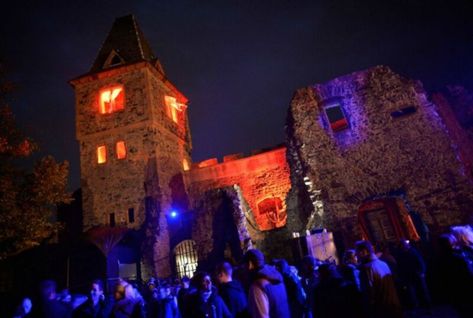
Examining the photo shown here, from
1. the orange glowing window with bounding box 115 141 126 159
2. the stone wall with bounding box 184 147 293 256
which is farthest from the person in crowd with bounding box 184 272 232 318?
the orange glowing window with bounding box 115 141 126 159

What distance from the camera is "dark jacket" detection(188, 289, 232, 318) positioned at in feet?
12.8

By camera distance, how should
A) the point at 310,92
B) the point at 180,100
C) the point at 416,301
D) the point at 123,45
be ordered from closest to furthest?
the point at 416,301 < the point at 310,92 < the point at 123,45 < the point at 180,100

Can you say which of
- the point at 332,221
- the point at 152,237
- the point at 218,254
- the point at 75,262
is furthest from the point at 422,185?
the point at 75,262

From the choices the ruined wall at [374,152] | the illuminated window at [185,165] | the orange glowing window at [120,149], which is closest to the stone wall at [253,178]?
the illuminated window at [185,165]

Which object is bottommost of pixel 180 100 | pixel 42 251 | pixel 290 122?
pixel 42 251

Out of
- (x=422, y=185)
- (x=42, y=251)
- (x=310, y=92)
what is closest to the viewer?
(x=422, y=185)

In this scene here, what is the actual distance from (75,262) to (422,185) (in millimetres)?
17156

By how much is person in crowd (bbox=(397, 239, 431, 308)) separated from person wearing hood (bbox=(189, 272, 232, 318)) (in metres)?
4.36

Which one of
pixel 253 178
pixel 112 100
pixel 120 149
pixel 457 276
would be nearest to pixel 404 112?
pixel 253 178

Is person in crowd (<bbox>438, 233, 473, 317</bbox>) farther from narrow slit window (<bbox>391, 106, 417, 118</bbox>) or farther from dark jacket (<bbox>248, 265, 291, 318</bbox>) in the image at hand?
narrow slit window (<bbox>391, 106, 417, 118</bbox>)

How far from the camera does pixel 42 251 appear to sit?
17.7m

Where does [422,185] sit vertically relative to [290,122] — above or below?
below

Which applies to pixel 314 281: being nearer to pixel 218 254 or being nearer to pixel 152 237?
pixel 218 254

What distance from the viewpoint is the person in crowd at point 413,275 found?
247 inches
